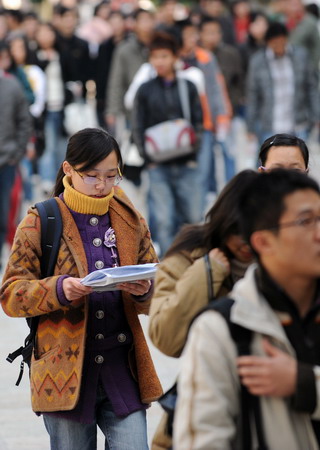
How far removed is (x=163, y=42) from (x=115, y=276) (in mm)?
5440

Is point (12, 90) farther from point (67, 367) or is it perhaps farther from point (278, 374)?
point (278, 374)

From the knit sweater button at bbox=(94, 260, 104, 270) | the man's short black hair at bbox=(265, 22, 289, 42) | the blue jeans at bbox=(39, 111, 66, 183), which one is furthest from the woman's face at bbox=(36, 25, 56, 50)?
the knit sweater button at bbox=(94, 260, 104, 270)

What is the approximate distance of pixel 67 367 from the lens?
14.0 feet

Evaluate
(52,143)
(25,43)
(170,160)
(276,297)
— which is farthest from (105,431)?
(52,143)

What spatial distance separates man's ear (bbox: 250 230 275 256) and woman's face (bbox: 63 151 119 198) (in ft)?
4.52

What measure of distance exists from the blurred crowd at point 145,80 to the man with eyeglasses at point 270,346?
646 cm

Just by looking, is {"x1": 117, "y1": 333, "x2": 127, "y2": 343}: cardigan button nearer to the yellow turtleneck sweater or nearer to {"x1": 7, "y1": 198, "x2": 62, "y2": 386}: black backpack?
{"x1": 7, "y1": 198, "x2": 62, "y2": 386}: black backpack

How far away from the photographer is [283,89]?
11.9m

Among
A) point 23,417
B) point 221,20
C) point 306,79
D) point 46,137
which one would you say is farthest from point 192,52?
Answer: point 221,20

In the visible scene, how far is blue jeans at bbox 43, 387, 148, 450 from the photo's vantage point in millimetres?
4312

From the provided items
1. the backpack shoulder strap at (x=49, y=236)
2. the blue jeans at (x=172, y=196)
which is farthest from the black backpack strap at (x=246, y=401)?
the blue jeans at (x=172, y=196)

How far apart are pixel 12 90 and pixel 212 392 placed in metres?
7.34

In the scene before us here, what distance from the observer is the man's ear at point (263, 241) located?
3080 mm

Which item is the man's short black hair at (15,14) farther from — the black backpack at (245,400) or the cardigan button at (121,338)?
the black backpack at (245,400)
